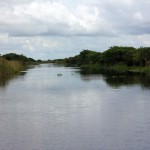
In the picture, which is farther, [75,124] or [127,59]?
[127,59]

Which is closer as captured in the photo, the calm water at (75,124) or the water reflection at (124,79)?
the calm water at (75,124)

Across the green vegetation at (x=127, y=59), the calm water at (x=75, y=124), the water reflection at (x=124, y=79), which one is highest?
the green vegetation at (x=127, y=59)

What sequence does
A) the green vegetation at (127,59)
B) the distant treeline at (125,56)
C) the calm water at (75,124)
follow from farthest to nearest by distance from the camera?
the distant treeline at (125,56) → the green vegetation at (127,59) → the calm water at (75,124)

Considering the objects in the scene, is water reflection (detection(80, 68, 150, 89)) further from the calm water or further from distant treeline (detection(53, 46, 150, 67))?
distant treeline (detection(53, 46, 150, 67))

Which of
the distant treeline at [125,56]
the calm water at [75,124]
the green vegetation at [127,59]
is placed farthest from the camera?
the distant treeline at [125,56]

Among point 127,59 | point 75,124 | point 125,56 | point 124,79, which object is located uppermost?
point 125,56

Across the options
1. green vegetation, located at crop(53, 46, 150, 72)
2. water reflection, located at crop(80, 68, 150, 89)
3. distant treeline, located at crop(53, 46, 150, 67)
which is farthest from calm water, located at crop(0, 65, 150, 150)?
distant treeline, located at crop(53, 46, 150, 67)

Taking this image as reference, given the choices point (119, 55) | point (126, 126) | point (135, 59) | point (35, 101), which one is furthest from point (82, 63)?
point (126, 126)

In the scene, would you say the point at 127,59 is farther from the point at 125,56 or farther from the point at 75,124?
the point at 75,124

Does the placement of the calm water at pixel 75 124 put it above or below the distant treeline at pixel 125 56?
below

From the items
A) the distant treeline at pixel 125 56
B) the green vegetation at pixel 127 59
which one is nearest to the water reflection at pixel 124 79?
the green vegetation at pixel 127 59

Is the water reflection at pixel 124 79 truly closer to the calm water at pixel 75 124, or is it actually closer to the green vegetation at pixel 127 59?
the green vegetation at pixel 127 59

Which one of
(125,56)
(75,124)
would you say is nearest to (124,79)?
(75,124)

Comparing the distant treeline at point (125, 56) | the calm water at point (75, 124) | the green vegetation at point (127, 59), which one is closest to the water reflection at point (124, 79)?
the green vegetation at point (127, 59)
